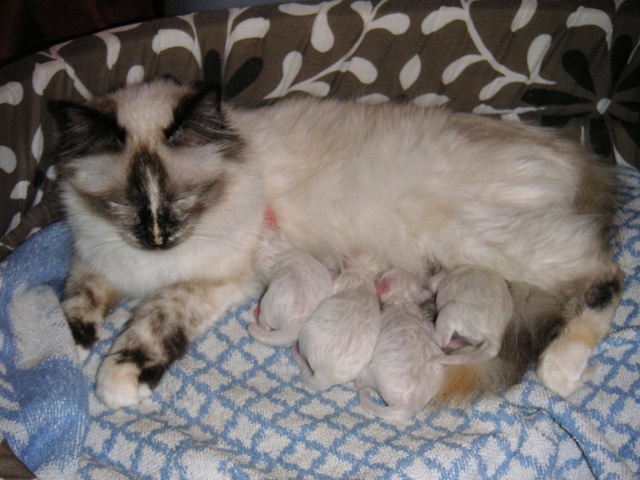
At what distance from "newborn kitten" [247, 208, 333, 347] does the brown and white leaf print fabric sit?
619 millimetres

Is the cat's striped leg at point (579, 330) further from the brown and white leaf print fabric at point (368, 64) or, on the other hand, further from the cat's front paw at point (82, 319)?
the cat's front paw at point (82, 319)

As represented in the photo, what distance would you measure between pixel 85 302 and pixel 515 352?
1.43 meters

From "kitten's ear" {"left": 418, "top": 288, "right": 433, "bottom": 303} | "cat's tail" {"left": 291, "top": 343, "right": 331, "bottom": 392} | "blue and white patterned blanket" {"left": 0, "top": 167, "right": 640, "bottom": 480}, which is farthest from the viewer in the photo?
"kitten's ear" {"left": 418, "top": 288, "right": 433, "bottom": 303}

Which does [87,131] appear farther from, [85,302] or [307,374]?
[307,374]

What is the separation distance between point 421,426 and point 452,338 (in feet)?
1.00

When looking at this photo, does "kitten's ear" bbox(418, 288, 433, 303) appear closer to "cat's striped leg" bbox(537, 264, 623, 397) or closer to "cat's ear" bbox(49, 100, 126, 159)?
"cat's striped leg" bbox(537, 264, 623, 397)

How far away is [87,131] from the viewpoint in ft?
5.12

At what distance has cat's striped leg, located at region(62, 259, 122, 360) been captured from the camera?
191 cm

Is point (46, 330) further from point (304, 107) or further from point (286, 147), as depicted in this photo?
point (304, 107)

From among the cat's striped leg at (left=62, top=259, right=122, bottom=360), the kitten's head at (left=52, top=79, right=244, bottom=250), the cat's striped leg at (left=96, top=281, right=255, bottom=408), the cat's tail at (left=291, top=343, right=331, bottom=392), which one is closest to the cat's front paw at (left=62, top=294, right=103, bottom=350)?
the cat's striped leg at (left=62, top=259, right=122, bottom=360)

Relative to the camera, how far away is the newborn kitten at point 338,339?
1688 mm

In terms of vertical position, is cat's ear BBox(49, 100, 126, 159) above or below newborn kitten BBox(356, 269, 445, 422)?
above

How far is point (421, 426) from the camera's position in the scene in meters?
1.74

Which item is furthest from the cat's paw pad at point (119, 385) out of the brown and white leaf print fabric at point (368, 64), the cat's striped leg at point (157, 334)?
the brown and white leaf print fabric at point (368, 64)
